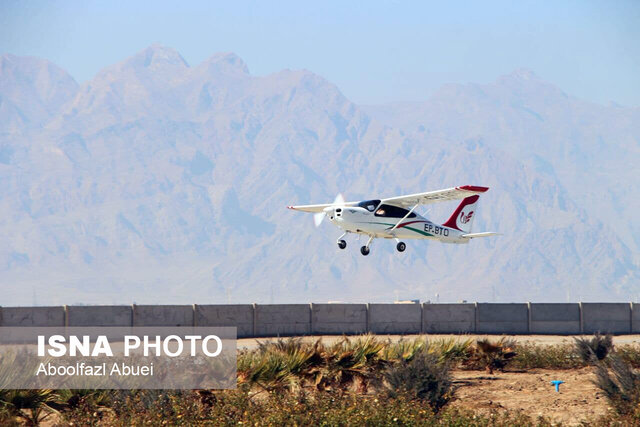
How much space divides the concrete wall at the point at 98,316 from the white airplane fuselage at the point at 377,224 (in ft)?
32.2

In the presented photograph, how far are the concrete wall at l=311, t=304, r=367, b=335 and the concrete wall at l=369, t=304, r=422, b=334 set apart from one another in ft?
1.74

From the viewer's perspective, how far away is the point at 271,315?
141 feet

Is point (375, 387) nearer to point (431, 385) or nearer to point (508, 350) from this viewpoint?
point (431, 385)

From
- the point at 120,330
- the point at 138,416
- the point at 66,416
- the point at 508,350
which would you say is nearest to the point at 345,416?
the point at 138,416

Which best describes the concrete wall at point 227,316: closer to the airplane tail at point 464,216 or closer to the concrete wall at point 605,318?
the airplane tail at point 464,216

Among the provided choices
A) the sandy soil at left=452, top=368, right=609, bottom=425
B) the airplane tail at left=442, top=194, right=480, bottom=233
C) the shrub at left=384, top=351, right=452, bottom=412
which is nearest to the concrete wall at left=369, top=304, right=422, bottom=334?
the airplane tail at left=442, top=194, right=480, bottom=233

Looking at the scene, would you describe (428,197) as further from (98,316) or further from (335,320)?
(98,316)

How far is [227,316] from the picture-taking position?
42.2 meters

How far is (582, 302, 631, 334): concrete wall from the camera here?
46.8 m

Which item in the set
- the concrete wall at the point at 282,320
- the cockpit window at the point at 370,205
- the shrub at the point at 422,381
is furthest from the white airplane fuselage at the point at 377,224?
the shrub at the point at 422,381

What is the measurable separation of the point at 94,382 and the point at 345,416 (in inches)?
255

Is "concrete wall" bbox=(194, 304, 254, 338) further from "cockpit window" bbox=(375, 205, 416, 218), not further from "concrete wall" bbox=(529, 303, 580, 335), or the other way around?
"concrete wall" bbox=(529, 303, 580, 335)

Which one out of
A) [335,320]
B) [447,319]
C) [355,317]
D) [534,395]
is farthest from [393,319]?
[534,395]

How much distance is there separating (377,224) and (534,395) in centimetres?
2008
